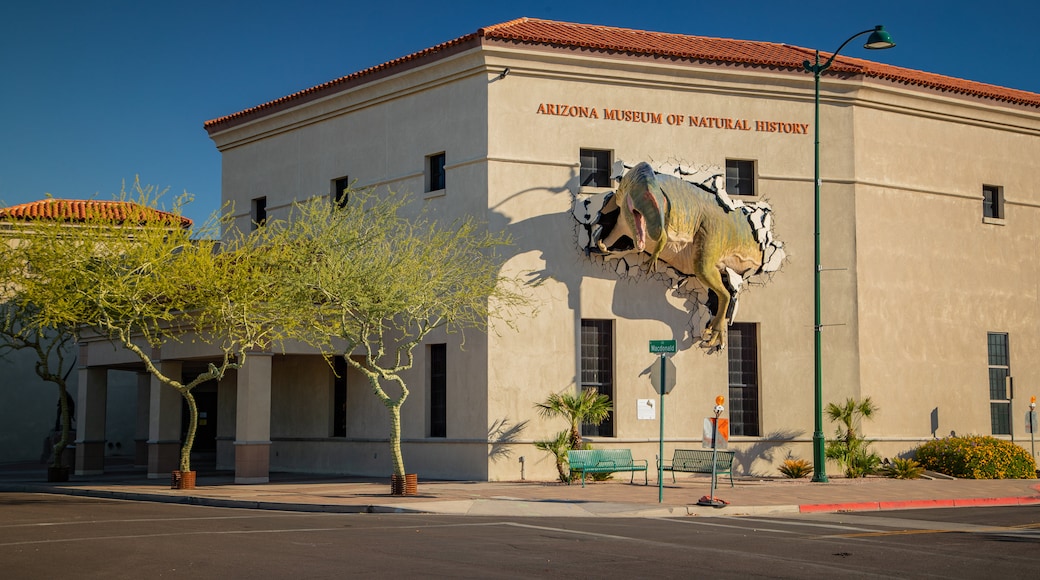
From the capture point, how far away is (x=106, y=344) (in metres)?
32.2

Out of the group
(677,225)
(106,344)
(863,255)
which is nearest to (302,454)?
(106,344)

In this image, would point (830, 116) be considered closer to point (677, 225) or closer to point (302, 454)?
point (677, 225)

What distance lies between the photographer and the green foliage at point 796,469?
27.6 meters

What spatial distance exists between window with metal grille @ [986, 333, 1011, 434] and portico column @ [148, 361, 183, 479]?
77.3 feet

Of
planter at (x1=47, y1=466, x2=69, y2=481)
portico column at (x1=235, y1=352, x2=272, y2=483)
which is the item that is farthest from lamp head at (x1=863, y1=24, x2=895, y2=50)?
planter at (x1=47, y1=466, x2=69, y2=481)

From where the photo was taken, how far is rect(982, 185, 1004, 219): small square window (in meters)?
32.9

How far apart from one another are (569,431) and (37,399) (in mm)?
26653

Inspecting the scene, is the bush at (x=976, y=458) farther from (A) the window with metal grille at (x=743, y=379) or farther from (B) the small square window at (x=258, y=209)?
(B) the small square window at (x=258, y=209)

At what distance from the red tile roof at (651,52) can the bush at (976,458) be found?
10.4 meters

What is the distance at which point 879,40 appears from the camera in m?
24.1

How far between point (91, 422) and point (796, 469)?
2071 centimetres

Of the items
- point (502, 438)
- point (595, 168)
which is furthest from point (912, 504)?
point (595, 168)

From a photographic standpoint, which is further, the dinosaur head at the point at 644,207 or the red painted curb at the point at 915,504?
the dinosaur head at the point at 644,207

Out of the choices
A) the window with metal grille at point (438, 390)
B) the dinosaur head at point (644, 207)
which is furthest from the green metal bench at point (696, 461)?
the window with metal grille at point (438, 390)
